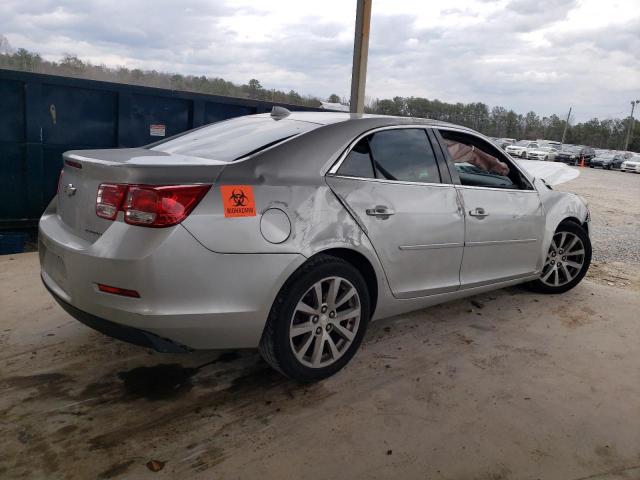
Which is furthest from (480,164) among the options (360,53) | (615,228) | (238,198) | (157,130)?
(615,228)

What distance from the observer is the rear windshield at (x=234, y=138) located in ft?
9.42

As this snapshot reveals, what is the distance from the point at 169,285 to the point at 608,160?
4282 centimetres

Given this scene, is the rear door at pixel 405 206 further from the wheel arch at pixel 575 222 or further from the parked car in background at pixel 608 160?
the parked car in background at pixel 608 160

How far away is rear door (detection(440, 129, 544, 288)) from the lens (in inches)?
145

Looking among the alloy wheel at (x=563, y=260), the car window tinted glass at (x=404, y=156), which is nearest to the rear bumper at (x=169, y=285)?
the car window tinted glass at (x=404, y=156)

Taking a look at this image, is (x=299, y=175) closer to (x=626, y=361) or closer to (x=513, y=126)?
(x=626, y=361)

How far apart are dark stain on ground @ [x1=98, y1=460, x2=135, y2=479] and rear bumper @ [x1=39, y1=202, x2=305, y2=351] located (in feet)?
1.69

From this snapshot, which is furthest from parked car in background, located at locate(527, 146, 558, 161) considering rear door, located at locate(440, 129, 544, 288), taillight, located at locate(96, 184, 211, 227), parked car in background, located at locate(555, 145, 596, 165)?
taillight, located at locate(96, 184, 211, 227)

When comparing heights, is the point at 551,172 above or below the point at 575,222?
above

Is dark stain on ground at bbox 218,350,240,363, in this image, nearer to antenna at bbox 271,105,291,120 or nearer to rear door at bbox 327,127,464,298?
rear door at bbox 327,127,464,298

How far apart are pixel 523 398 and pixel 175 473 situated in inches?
75.8

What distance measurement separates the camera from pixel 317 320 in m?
2.90

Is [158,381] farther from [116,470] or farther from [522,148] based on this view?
[522,148]

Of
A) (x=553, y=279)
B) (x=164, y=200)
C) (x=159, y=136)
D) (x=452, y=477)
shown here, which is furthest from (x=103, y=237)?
(x=159, y=136)
